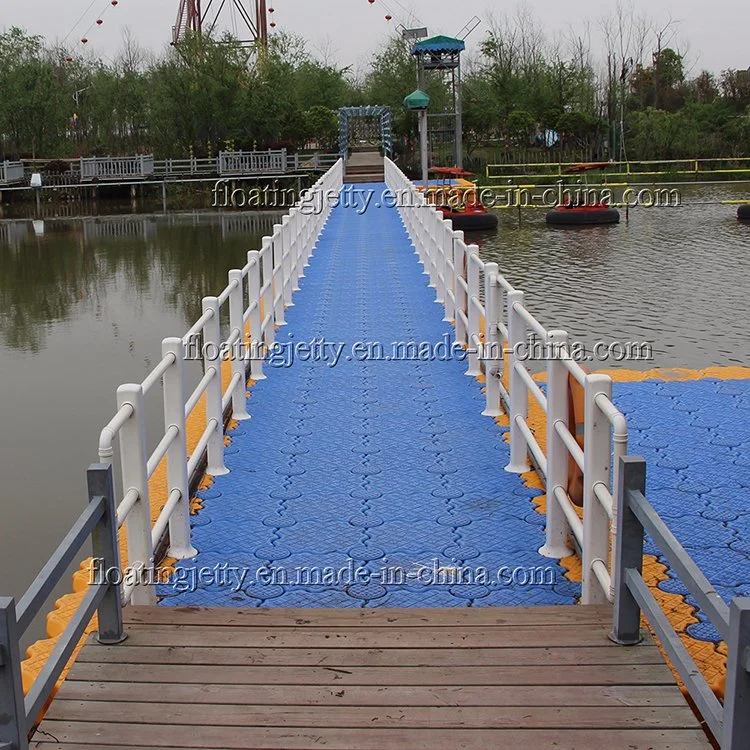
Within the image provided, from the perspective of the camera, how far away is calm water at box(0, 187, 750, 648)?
8238 millimetres

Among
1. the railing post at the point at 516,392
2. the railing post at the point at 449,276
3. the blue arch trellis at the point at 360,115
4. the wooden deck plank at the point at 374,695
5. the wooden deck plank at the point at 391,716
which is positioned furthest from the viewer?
the blue arch trellis at the point at 360,115

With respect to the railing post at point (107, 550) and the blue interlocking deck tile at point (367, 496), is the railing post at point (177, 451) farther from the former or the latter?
the railing post at point (107, 550)

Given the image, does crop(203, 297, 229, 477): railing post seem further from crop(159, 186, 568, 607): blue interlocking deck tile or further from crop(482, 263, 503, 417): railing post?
crop(482, 263, 503, 417): railing post

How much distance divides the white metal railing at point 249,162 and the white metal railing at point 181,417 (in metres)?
29.8

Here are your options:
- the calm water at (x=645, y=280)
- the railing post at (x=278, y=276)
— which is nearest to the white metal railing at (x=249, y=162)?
the calm water at (x=645, y=280)

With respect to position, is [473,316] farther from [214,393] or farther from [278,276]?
[278,276]

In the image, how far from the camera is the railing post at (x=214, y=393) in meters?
5.85

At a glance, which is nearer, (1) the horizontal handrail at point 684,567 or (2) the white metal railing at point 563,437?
(1) the horizontal handrail at point 684,567

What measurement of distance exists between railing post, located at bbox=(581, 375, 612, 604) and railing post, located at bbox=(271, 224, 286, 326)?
632 centimetres

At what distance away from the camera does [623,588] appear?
11.1ft

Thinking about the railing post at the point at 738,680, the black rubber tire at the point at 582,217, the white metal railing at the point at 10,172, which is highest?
the white metal railing at the point at 10,172

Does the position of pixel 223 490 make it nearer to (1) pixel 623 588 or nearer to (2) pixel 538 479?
(2) pixel 538 479

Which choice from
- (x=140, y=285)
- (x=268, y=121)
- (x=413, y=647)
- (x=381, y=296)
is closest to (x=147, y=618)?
(x=413, y=647)

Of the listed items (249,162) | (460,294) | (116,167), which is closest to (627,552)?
(460,294)
